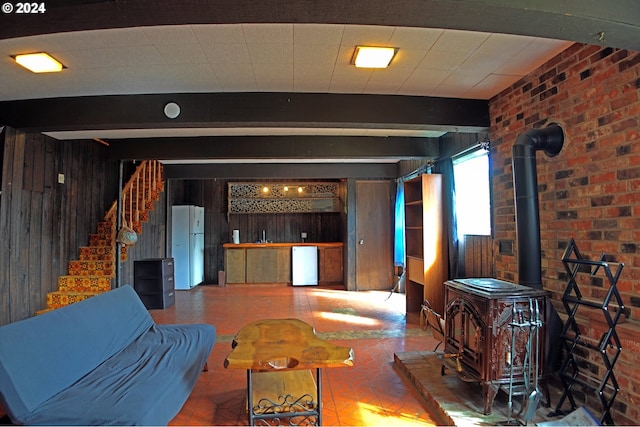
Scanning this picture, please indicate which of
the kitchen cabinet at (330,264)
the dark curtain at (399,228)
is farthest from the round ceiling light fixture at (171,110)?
the kitchen cabinet at (330,264)

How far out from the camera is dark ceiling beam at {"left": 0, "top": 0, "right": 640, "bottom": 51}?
1512 millimetres

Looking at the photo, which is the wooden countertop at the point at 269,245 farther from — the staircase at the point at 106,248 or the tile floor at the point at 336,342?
the staircase at the point at 106,248

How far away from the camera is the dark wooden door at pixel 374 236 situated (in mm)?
7270

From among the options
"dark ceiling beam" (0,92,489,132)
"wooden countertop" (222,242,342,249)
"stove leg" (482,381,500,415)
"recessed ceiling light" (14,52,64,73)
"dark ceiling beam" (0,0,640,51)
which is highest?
"recessed ceiling light" (14,52,64,73)

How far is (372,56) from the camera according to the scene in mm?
2523

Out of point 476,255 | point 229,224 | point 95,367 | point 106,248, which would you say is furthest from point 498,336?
point 229,224

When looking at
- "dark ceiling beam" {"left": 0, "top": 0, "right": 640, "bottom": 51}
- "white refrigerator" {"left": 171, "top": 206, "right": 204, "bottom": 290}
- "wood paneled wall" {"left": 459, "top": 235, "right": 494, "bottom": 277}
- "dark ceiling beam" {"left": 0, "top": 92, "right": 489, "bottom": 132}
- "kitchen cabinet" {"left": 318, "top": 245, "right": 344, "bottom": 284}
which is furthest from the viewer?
"kitchen cabinet" {"left": 318, "top": 245, "right": 344, "bottom": 284}

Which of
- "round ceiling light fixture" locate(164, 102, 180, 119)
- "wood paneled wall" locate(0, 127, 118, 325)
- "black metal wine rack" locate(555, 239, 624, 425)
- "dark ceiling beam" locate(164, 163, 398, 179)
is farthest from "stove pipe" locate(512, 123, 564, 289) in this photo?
"wood paneled wall" locate(0, 127, 118, 325)

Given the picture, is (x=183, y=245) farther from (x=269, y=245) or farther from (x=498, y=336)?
(x=498, y=336)

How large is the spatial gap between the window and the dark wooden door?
2.80m

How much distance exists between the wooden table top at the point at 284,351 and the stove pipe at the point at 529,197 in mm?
1451

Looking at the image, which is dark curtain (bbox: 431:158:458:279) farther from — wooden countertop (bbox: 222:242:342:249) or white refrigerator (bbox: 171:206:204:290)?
white refrigerator (bbox: 171:206:204:290)

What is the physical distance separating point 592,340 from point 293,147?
3790mm

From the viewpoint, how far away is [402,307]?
562 cm
